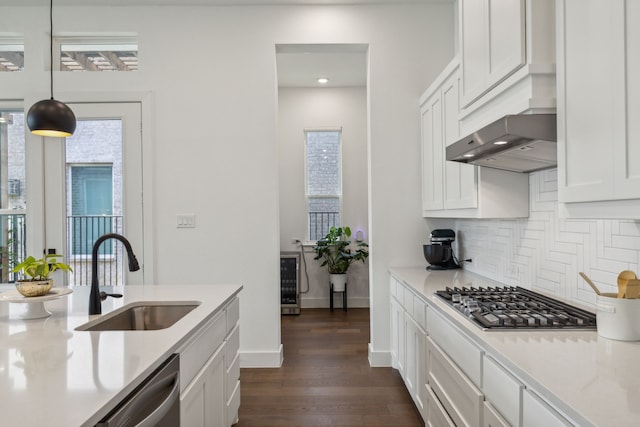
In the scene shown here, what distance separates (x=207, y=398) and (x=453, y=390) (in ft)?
3.55

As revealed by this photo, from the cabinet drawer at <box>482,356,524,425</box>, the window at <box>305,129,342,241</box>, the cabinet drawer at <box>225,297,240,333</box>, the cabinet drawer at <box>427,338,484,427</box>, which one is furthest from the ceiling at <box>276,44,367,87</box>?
the cabinet drawer at <box>482,356,524,425</box>

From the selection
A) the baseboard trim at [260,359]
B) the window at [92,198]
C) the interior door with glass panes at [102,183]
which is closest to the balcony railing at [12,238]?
the interior door with glass panes at [102,183]

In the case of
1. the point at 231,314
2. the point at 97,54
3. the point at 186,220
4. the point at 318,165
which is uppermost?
the point at 97,54

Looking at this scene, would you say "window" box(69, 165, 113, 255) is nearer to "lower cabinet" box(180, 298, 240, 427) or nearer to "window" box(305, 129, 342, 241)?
"lower cabinet" box(180, 298, 240, 427)

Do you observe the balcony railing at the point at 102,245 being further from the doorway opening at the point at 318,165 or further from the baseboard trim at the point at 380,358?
the doorway opening at the point at 318,165

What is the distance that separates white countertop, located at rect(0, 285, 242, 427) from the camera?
0.93 meters

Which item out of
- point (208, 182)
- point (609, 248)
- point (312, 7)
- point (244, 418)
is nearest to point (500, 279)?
point (609, 248)

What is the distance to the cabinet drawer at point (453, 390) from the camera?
1.56 metres

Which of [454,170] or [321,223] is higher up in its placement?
[454,170]

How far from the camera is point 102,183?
3.60m

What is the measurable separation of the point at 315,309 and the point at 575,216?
461 centimetres

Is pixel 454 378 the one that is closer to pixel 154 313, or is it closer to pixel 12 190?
pixel 154 313

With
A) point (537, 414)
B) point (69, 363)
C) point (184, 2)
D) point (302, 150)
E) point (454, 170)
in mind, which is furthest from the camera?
point (302, 150)

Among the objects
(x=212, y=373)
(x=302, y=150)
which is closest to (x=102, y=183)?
(x=212, y=373)
